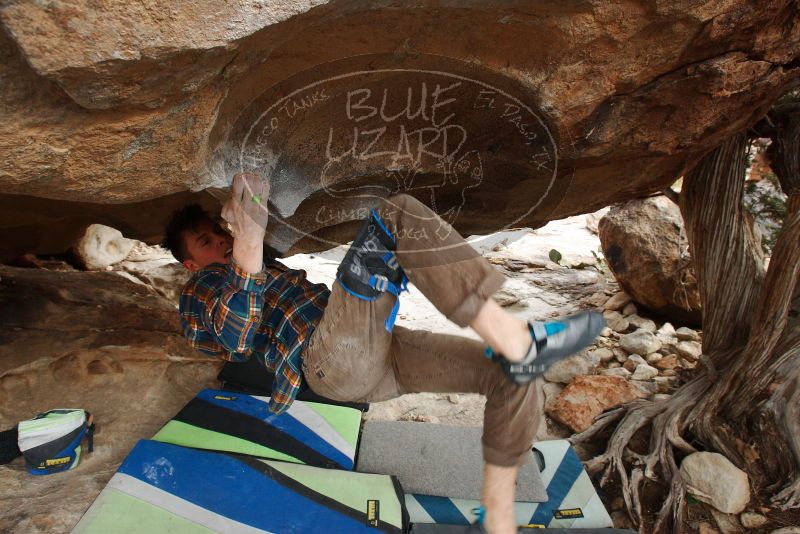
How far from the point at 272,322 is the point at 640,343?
304 centimetres

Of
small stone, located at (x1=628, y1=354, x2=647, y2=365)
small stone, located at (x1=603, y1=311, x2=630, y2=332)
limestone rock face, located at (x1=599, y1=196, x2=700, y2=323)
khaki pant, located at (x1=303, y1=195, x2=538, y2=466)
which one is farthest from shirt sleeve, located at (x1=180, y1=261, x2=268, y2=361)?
limestone rock face, located at (x1=599, y1=196, x2=700, y2=323)

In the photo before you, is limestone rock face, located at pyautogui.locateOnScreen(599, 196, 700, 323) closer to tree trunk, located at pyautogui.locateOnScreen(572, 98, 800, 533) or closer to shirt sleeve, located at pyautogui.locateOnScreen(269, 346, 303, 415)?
tree trunk, located at pyautogui.locateOnScreen(572, 98, 800, 533)

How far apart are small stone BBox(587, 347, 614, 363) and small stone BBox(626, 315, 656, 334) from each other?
568mm

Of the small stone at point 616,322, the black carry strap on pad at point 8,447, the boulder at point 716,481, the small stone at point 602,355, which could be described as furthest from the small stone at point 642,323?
the black carry strap on pad at point 8,447

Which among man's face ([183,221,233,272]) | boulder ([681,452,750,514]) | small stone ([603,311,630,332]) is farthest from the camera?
small stone ([603,311,630,332])

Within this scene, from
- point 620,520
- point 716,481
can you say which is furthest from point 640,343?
point 620,520

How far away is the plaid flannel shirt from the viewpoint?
1639 millimetres

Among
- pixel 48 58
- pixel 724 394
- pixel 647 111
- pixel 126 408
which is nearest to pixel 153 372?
pixel 126 408

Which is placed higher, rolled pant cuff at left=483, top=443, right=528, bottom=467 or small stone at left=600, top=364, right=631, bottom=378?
rolled pant cuff at left=483, top=443, right=528, bottom=467

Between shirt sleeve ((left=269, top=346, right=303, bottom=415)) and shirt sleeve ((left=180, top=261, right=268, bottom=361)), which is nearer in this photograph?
shirt sleeve ((left=180, top=261, right=268, bottom=361))

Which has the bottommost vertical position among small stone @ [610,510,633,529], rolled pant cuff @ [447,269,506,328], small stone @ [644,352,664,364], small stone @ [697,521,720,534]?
small stone @ [610,510,633,529]

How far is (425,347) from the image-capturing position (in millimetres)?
1744

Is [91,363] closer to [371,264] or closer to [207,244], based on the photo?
[207,244]

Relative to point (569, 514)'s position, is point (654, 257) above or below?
above
